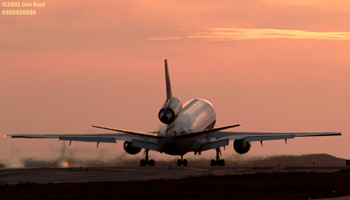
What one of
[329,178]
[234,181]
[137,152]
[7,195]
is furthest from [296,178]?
[137,152]

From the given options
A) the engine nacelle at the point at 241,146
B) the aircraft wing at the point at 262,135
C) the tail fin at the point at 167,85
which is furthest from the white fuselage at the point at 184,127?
the engine nacelle at the point at 241,146

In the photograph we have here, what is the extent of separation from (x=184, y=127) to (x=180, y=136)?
2.52 metres

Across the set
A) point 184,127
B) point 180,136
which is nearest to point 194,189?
point 180,136

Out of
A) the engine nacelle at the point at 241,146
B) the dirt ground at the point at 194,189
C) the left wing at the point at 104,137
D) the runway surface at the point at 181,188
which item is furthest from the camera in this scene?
the engine nacelle at the point at 241,146

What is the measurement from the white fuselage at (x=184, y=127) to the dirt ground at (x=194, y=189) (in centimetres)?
3016

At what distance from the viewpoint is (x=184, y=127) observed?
89438mm

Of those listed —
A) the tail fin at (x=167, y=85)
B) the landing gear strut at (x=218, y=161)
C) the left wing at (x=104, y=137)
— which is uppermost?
the tail fin at (x=167, y=85)

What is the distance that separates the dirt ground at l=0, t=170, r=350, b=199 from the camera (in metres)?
40.5

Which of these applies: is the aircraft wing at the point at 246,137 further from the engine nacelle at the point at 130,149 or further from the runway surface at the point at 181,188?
the runway surface at the point at 181,188

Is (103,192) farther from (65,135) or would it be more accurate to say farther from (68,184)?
(65,135)

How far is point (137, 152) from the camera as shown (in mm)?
96812

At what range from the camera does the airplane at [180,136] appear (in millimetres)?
87775

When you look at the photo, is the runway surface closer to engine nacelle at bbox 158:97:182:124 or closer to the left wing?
engine nacelle at bbox 158:97:182:124

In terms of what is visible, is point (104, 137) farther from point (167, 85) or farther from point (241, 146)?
point (241, 146)
